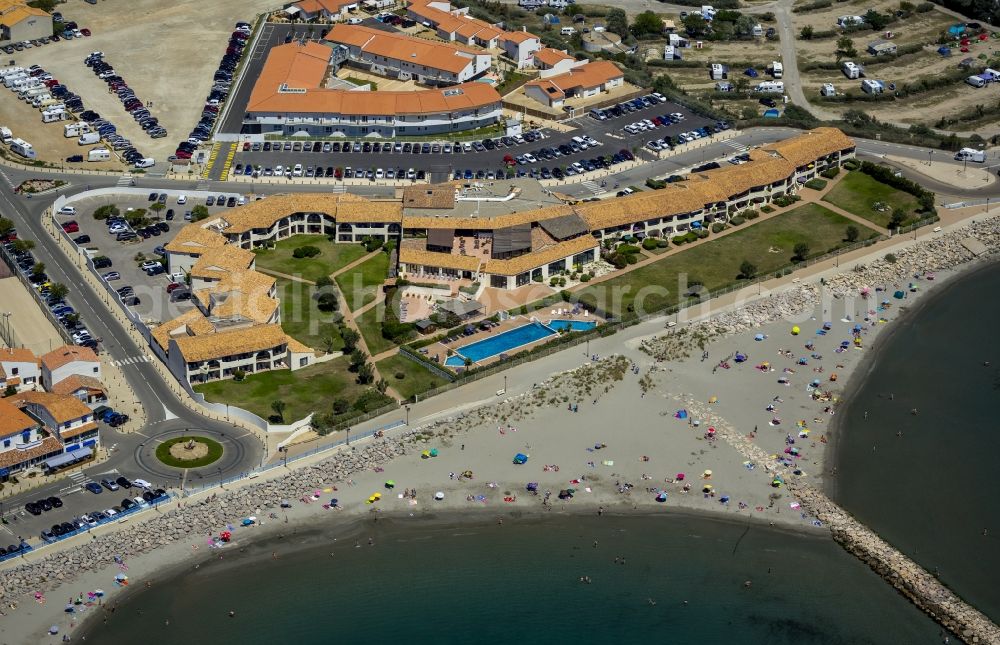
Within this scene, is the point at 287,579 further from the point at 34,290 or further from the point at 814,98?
the point at 814,98

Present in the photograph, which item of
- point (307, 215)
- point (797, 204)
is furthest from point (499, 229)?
point (797, 204)

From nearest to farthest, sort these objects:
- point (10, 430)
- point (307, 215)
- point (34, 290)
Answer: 1. point (10, 430)
2. point (34, 290)
3. point (307, 215)

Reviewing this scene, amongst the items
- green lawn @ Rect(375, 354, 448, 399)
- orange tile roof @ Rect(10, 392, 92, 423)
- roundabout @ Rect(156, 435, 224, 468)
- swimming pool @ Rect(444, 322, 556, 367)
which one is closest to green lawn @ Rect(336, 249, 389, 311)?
green lawn @ Rect(375, 354, 448, 399)

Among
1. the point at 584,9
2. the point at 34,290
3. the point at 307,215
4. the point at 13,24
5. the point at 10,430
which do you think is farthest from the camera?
the point at 584,9

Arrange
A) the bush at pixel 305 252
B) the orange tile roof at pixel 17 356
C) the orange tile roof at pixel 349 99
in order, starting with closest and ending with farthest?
the orange tile roof at pixel 17 356 → the bush at pixel 305 252 → the orange tile roof at pixel 349 99

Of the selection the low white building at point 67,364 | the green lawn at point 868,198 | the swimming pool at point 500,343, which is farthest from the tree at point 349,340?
the green lawn at point 868,198

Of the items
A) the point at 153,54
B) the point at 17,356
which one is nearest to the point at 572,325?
the point at 17,356

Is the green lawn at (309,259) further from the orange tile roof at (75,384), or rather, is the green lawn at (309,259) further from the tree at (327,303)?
the orange tile roof at (75,384)
